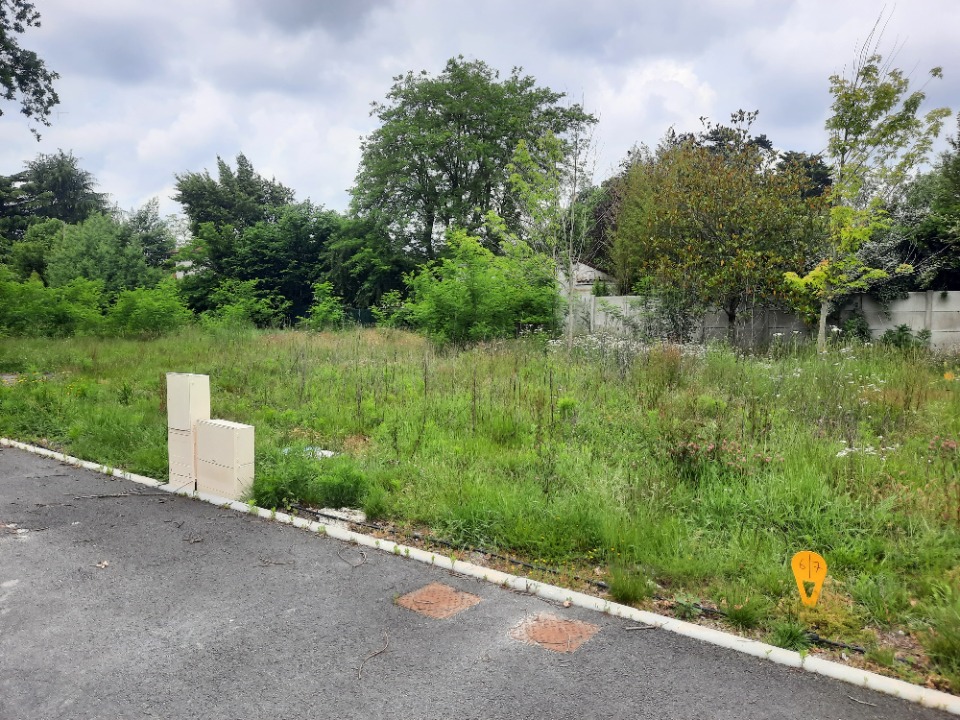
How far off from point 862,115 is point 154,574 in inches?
478

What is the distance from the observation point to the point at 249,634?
2.90 metres

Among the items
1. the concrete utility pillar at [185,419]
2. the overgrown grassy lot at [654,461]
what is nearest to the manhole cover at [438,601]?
the overgrown grassy lot at [654,461]

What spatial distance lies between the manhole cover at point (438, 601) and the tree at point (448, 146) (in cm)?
2106

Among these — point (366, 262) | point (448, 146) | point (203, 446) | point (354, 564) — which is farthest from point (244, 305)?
point (354, 564)

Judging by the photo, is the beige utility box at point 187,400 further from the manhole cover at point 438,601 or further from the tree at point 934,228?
the tree at point 934,228

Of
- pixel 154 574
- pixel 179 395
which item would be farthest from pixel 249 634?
pixel 179 395

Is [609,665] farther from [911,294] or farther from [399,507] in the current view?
[911,294]

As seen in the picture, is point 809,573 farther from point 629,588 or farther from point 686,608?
point 629,588

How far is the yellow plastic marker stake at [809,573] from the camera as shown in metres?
2.97

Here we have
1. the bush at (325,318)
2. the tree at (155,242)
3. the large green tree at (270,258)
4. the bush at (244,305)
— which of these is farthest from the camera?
the tree at (155,242)

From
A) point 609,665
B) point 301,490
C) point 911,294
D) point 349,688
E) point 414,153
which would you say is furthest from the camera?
point 414,153

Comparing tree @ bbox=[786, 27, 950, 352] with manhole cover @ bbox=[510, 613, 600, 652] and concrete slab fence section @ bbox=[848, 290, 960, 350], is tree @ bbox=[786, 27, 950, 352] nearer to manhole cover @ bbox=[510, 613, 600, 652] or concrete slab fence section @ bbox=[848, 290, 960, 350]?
concrete slab fence section @ bbox=[848, 290, 960, 350]

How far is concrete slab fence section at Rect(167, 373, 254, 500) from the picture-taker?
4.87 metres

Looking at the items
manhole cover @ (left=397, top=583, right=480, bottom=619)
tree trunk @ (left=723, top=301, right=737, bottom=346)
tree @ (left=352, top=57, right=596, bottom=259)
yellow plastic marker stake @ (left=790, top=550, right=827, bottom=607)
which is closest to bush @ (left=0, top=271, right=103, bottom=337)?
tree @ (left=352, top=57, right=596, bottom=259)
